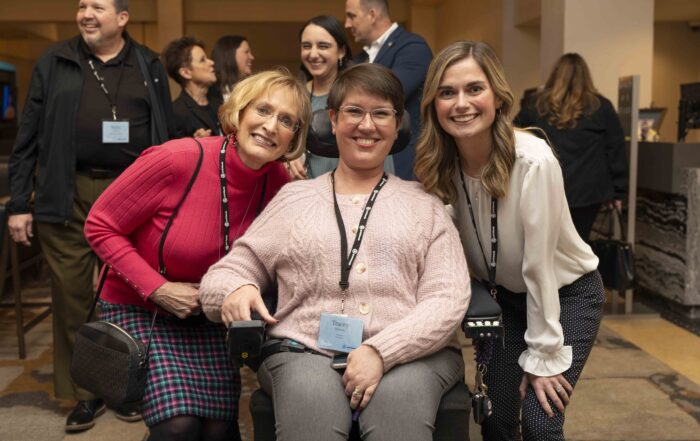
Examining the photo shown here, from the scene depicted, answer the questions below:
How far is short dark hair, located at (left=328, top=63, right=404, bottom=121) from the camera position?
7.20 ft

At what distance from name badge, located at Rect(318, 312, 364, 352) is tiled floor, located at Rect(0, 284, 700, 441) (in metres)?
1.31

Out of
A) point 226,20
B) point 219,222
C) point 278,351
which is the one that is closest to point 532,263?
point 278,351

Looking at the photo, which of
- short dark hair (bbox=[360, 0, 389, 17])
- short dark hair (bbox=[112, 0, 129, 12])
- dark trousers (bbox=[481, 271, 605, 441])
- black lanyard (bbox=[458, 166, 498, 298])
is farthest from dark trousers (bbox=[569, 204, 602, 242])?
short dark hair (bbox=[112, 0, 129, 12])

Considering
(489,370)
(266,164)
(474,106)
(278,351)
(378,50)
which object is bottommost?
(489,370)

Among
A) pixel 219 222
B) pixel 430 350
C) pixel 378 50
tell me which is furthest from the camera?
pixel 378 50

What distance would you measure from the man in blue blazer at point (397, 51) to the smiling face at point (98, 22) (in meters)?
1.24

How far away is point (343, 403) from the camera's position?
6.33ft

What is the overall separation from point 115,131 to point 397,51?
4.54ft

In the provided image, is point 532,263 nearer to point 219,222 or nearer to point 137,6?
point 219,222

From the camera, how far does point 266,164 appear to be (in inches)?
94.3

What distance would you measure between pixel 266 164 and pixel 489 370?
0.96m

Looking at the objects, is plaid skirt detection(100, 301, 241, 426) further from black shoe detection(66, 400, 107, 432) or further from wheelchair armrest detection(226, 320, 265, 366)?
black shoe detection(66, 400, 107, 432)

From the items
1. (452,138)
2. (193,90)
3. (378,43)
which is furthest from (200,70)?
(452,138)

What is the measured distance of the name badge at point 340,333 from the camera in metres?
2.04
